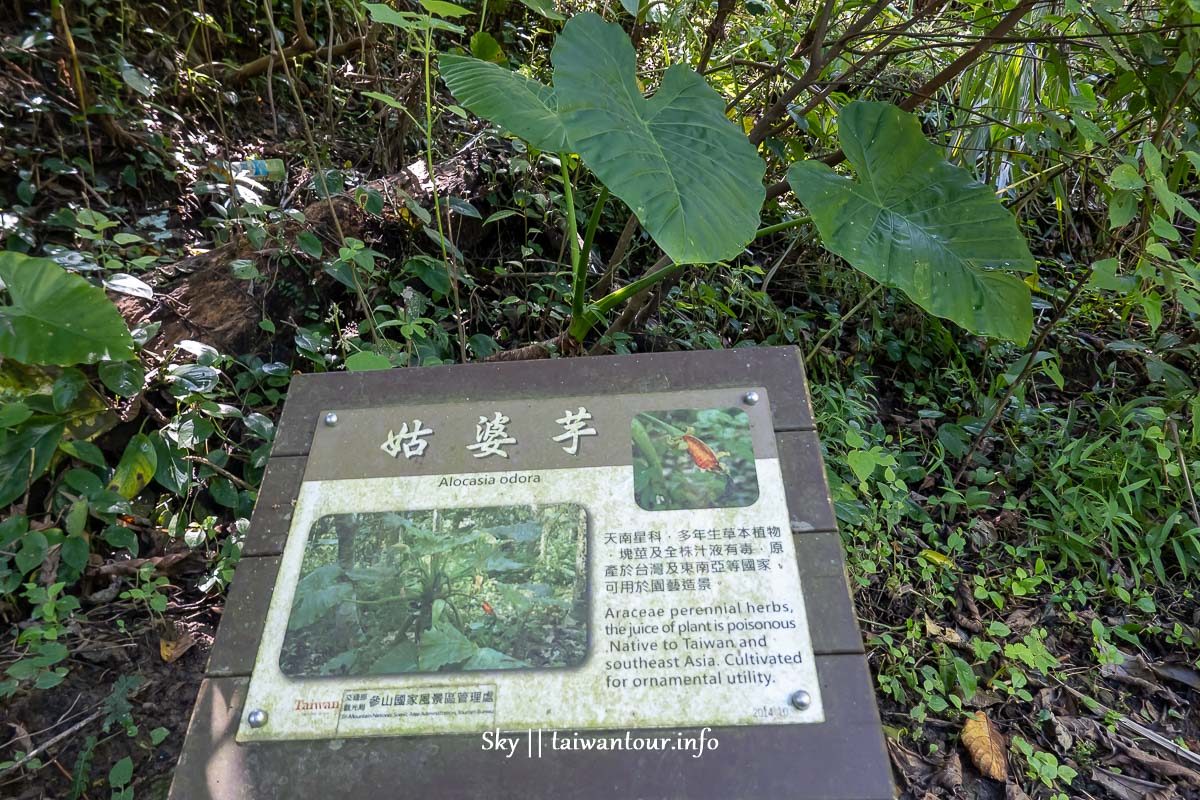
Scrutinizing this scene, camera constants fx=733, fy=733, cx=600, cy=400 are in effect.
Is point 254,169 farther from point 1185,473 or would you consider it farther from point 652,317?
point 1185,473

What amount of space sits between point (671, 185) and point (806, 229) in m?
1.46

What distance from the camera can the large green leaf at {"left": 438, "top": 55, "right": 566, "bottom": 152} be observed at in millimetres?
1357

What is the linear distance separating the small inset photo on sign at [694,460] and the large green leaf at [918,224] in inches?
14.2

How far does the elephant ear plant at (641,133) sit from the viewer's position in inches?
43.6

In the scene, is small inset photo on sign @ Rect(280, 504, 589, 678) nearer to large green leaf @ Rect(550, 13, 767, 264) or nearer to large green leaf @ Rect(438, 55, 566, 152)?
large green leaf @ Rect(550, 13, 767, 264)

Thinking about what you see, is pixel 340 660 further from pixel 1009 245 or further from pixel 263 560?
pixel 1009 245

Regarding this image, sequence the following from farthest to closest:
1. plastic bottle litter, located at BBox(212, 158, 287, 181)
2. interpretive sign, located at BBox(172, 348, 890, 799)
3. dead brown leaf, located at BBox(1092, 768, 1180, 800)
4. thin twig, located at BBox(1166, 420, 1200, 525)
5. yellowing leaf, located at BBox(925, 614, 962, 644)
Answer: plastic bottle litter, located at BBox(212, 158, 287, 181), thin twig, located at BBox(1166, 420, 1200, 525), yellowing leaf, located at BBox(925, 614, 962, 644), dead brown leaf, located at BBox(1092, 768, 1180, 800), interpretive sign, located at BBox(172, 348, 890, 799)

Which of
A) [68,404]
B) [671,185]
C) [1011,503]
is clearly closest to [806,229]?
[1011,503]

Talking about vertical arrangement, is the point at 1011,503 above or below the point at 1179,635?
above

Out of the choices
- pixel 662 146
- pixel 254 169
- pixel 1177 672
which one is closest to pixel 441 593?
pixel 662 146

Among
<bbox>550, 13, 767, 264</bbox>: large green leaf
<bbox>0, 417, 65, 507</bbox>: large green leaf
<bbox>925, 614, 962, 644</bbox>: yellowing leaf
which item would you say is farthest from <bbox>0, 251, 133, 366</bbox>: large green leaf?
<bbox>925, 614, 962, 644</bbox>: yellowing leaf

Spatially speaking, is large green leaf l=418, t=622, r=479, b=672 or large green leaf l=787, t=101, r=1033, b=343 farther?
large green leaf l=787, t=101, r=1033, b=343

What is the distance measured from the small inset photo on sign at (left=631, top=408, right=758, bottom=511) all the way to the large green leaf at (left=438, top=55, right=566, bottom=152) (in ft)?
1.83

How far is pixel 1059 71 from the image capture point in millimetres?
1774
